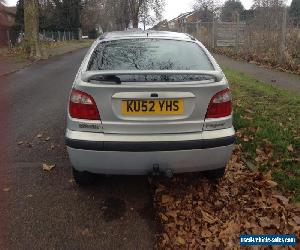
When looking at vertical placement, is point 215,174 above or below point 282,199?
above

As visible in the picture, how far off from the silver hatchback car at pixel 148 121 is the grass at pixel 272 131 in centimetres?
121

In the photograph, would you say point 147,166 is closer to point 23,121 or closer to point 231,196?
point 231,196

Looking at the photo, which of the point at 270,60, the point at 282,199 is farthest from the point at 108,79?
the point at 270,60

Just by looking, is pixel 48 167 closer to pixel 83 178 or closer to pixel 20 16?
pixel 83 178

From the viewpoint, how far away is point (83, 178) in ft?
14.3

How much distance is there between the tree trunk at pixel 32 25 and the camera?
67.6 feet

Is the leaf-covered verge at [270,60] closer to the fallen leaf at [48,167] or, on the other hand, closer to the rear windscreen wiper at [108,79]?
the fallen leaf at [48,167]

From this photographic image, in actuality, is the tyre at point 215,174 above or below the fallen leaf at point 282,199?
above

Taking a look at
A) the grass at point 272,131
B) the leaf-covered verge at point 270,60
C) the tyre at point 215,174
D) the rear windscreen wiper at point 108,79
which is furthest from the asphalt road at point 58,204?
the leaf-covered verge at point 270,60

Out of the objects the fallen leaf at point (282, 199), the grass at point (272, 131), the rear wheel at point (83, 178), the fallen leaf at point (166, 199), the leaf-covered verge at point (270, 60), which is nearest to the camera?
the fallen leaf at point (282, 199)

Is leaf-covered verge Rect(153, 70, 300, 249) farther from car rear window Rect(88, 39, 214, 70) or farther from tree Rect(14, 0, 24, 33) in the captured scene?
tree Rect(14, 0, 24, 33)

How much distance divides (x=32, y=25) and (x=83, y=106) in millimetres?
18640

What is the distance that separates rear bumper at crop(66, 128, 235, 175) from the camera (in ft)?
11.8

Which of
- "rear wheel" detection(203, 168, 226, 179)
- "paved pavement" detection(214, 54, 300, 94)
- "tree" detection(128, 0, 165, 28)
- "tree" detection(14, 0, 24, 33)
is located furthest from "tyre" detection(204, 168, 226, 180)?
"tree" detection(128, 0, 165, 28)
